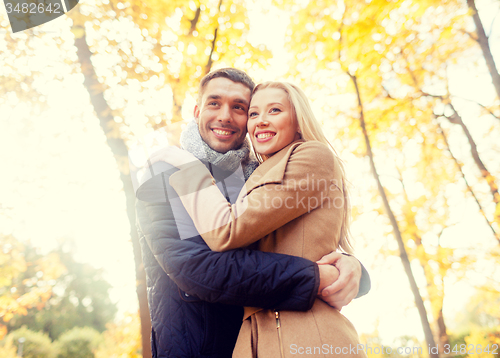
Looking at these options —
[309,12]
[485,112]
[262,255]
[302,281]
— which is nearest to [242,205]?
[262,255]

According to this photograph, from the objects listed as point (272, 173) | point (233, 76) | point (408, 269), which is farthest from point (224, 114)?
point (408, 269)

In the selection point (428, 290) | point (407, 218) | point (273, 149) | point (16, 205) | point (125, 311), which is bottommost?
point (428, 290)

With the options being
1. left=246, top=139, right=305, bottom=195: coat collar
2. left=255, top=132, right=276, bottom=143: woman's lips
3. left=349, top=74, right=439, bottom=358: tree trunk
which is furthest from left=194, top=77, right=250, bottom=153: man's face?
left=349, top=74, right=439, bottom=358: tree trunk

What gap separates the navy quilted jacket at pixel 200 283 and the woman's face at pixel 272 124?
0.37 m

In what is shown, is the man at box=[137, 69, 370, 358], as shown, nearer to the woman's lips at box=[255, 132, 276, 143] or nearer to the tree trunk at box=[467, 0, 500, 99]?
the woman's lips at box=[255, 132, 276, 143]

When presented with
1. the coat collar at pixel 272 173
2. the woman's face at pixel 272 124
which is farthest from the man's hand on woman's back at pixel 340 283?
the woman's face at pixel 272 124

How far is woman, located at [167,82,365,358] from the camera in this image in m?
1.25

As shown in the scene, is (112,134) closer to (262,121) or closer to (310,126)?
(262,121)

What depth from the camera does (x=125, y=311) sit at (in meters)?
5.46

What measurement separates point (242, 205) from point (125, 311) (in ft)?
17.6

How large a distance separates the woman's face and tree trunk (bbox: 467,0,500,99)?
3971 millimetres

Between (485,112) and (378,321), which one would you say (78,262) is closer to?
(378,321)
